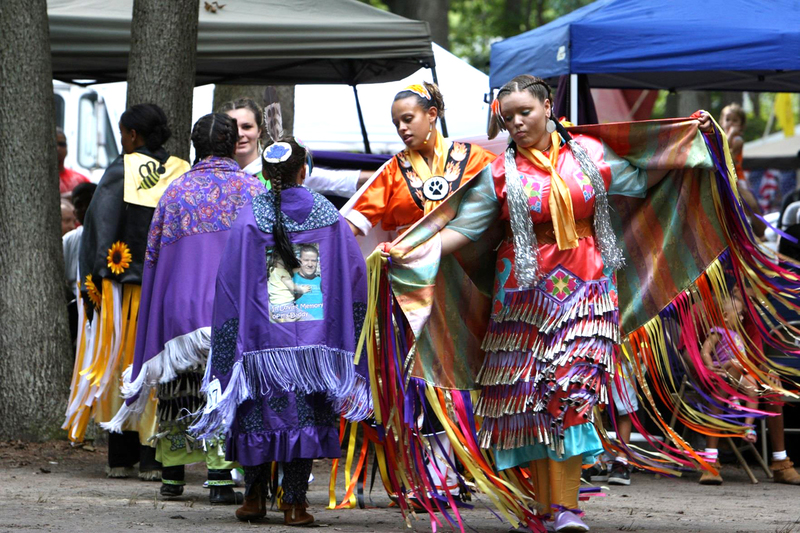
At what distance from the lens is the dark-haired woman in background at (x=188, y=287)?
5.45 metres

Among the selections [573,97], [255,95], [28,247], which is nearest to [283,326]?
[28,247]

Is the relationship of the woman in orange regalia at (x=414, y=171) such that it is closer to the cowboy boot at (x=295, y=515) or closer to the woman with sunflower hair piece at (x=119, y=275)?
the cowboy boot at (x=295, y=515)

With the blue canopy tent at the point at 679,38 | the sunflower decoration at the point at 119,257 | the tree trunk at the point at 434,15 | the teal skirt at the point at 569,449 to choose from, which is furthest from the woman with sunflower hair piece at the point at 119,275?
the tree trunk at the point at 434,15

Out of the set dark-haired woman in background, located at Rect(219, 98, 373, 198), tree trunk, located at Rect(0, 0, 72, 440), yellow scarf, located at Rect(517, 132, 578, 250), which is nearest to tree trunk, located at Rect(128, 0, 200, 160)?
tree trunk, located at Rect(0, 0, 72, 440)

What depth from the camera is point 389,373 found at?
4.61 m

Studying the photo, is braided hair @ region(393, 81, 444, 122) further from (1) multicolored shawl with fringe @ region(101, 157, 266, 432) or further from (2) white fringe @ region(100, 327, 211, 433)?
(2) white fringe @ region(100, 327, 211, 433)

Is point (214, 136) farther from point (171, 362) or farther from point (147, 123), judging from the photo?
point (171, 362)

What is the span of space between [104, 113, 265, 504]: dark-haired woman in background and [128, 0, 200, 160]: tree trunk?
1.58 m

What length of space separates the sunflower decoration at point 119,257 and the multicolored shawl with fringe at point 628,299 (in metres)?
1.96

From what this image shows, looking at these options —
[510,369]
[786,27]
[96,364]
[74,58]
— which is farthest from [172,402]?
[786,27]

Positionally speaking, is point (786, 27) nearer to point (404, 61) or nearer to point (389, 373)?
point (404, 61)

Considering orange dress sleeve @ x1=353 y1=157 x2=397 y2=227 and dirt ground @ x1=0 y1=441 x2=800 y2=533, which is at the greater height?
orange dress sleeve @ x1=353 y1=157 x2=397 y2=227

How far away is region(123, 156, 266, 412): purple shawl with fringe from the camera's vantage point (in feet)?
17.9

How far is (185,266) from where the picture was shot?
548cm
